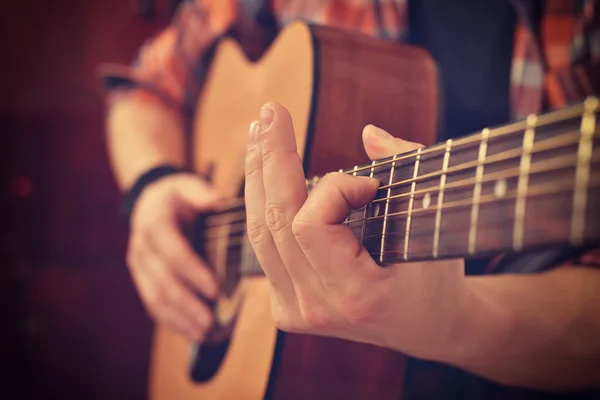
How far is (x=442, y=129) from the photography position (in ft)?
1.45

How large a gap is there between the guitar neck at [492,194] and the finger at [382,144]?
15 mm

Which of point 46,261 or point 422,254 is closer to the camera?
point 422,254

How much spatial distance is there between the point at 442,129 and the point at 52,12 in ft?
3.09

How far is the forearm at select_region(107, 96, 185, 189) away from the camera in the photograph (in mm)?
829

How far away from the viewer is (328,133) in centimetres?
45

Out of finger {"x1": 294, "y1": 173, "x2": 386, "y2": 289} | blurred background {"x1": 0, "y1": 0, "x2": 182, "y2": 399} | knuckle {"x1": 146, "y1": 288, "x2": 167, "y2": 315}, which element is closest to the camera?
finger {"x1": 294, "y1": 173, "x2": 386, "y2": 289}

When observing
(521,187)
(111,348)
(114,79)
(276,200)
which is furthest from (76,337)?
(521,187)

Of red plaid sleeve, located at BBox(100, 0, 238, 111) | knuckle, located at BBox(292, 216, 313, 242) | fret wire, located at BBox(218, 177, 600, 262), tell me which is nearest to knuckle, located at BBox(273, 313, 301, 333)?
knuckle, located at BBox(292, 216, 313, 242)

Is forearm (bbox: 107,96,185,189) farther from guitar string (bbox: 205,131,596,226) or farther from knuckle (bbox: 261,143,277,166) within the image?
guitar string (bbox: 205,131,596,226)

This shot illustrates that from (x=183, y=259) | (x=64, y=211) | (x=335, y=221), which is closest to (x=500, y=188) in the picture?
(x=335, y=221)

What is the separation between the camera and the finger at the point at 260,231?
0.38 m

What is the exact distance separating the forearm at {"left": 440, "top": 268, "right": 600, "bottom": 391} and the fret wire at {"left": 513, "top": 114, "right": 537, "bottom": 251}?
0.47ft

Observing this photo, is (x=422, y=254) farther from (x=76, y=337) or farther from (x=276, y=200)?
(x=76, y=337)

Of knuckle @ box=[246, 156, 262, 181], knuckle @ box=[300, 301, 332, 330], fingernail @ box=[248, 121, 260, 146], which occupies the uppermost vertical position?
fingernail @ box=[248, 121, 260, 146]
